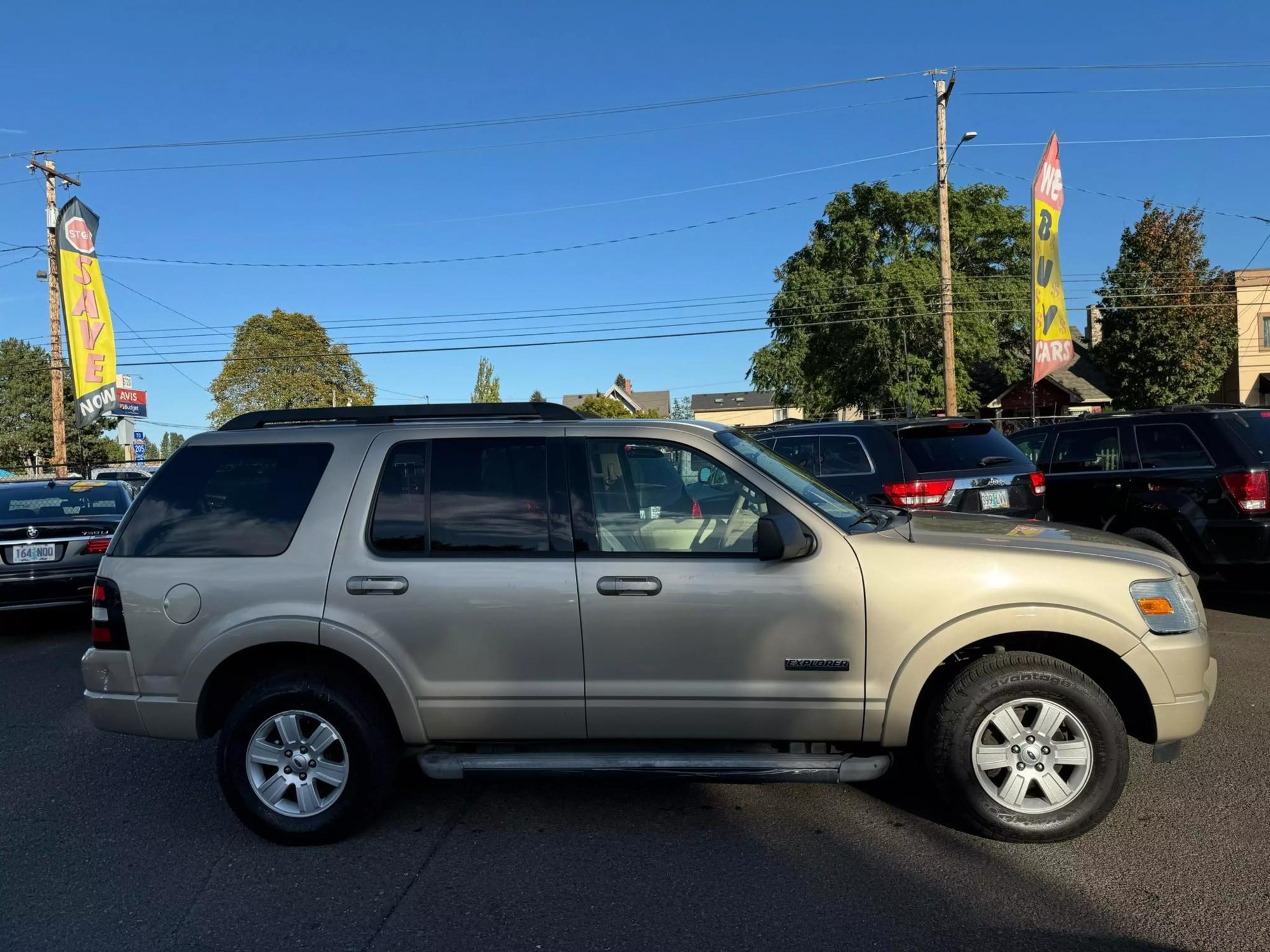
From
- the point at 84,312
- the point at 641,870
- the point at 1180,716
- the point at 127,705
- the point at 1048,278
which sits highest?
the point at 84,312

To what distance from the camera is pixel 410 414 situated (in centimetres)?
416

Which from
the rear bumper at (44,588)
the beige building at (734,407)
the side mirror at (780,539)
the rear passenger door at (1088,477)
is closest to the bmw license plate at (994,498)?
the rear passenger door at (1088,477)

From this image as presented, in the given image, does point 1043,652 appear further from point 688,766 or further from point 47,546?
point 47,546

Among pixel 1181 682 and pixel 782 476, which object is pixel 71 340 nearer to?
pixel 782 476

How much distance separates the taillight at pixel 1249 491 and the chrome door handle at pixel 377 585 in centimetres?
679

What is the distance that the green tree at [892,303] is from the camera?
3369 centimetres

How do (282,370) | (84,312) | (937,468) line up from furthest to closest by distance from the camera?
(282,370), (84,312), (937,468)

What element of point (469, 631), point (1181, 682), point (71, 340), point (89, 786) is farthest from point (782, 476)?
point (71, 340)

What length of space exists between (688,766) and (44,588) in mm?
7474

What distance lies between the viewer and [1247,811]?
12.7 feet

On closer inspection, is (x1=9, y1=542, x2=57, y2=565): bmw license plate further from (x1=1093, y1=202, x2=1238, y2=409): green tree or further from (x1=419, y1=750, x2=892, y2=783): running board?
(x1=1093, y1=202, x2=1238, y2=409): green tree

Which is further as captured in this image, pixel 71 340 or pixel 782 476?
pixel 71 340

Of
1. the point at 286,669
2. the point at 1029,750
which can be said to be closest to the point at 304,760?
the point at 286,669

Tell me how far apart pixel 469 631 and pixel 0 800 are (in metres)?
2.89
